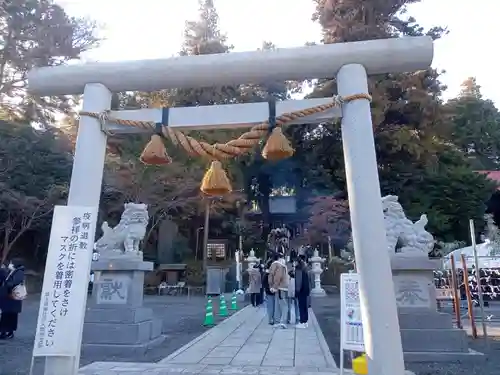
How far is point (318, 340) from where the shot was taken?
28.2ft

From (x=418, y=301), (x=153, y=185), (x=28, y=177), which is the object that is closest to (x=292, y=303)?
(x=418, y=301)

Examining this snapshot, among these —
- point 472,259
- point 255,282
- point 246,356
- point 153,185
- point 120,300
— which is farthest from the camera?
point 153,185

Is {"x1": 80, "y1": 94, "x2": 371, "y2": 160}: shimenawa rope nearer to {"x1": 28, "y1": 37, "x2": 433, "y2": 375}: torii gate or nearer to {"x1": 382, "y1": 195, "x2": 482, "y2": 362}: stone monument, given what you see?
{"x1": 28, "y1": 37, "x2": 433, "y2": 375}: torii gate

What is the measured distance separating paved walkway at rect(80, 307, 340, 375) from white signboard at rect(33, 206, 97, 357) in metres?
1.96

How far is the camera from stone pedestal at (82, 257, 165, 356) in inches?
311

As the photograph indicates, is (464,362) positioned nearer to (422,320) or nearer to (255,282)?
(422,320)

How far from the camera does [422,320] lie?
23.8 feet

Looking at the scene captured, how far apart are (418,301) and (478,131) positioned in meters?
30.6

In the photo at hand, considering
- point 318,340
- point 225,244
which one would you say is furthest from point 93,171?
point 225,244

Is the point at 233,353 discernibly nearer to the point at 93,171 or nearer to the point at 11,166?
the point at 93,171

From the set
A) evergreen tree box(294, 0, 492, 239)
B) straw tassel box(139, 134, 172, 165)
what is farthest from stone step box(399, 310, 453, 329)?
evergreen tree box(294, 0, 492, 239)

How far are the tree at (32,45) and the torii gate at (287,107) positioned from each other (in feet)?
63.1

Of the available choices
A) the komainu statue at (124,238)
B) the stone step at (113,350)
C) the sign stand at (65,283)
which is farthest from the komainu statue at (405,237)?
the sign stand at (65,283)

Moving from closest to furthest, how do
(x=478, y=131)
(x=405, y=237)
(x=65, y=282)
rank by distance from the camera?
(x=65, y=282) → (x=405, y=237) → (x=478, y=131)
